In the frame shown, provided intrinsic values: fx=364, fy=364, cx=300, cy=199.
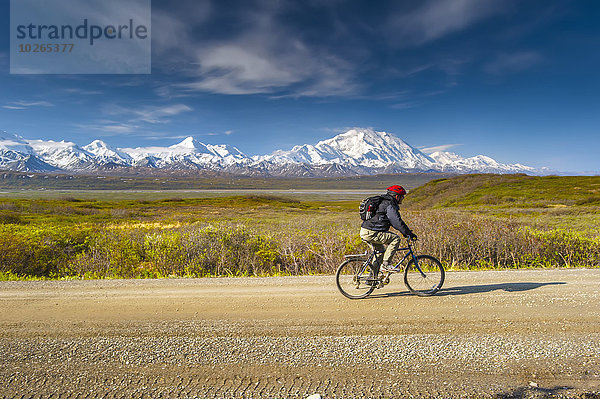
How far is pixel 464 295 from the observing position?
338 inches

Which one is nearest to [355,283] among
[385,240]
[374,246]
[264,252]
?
[374,246]

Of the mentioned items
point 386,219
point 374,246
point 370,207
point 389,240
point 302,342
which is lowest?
point 302,342

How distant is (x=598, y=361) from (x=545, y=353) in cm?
67

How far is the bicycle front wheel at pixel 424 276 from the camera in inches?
344

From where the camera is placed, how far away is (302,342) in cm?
614

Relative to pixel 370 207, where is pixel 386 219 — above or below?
below

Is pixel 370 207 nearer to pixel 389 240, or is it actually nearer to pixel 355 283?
pixel 389 240

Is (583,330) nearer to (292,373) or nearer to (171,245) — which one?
(292,373)

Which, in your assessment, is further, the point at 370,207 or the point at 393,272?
the point at 393,272

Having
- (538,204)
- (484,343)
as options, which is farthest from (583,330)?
(538,204)

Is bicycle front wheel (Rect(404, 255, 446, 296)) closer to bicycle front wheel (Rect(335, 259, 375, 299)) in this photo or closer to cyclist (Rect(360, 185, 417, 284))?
cyclist (Rect(360, 185, 417, 284))

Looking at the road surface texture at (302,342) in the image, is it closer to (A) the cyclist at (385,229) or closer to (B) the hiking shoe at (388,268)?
(B) the hiking shoe at (388,268)

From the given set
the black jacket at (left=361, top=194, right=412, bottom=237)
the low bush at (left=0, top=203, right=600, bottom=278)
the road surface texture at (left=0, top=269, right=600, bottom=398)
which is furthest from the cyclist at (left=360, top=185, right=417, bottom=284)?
the low bush at (left=0, top=203, right=600, bottom=278)

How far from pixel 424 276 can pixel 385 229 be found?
1663 mm
